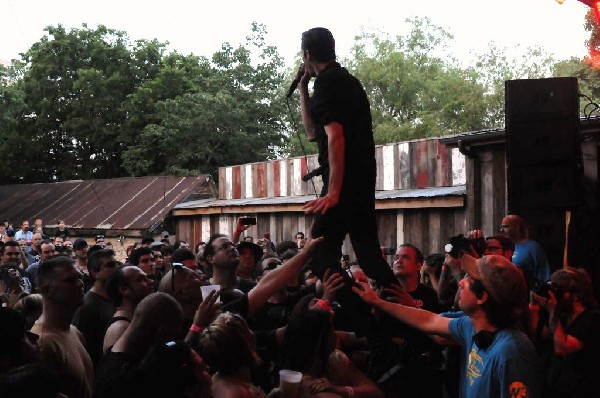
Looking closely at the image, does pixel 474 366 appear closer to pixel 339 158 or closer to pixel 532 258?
pixel 339 158

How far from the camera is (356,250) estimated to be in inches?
220

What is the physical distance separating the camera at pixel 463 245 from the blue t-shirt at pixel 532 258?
7.80ft

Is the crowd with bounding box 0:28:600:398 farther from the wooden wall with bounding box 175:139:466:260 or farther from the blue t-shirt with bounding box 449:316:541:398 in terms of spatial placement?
the wooden wall with bounding box 175:139:466:260

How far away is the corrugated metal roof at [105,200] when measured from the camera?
29484 mm

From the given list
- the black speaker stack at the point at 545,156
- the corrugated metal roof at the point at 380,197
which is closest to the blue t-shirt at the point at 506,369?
the black speaker stack at the point at 545,156

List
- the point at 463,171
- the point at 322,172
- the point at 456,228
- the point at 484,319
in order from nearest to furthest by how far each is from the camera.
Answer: the point at 484,319 < the point at 322,172 < the point at 456,228 < the point at 463,171

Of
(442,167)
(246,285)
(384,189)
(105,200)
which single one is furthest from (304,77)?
(105,200)

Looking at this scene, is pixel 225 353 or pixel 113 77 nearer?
pixel 225 353

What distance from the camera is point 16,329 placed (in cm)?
408

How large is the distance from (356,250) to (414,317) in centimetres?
76

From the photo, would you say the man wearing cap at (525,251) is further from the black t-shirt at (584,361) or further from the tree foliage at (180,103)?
the tree foliage at (180,103)

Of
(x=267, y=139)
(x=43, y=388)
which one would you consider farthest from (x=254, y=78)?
(x=43, y=388)

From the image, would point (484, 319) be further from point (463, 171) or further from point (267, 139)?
point (267, 139)

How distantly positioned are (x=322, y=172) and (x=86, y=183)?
31657 millimetres
